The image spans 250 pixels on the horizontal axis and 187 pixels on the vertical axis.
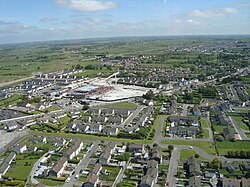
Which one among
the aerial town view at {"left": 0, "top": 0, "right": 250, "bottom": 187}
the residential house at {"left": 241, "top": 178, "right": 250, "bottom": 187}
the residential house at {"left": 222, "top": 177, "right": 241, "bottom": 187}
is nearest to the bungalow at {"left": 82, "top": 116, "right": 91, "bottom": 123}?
the aerial town view at {"left": 0, "top": 0, "right": 250, "bottom": 187}

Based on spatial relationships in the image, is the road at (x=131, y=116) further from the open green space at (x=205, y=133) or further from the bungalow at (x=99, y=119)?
the open green space at (x=205, y=133)

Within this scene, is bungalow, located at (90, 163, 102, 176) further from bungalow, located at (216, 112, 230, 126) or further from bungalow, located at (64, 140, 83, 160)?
bungalow, located at (216, 112, 230, 126)

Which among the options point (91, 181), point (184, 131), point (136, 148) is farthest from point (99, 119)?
point (91, 181)

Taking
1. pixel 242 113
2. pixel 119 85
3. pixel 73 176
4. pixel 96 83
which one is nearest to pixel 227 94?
pixel 242 113

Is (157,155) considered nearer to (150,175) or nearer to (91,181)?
(150,175)

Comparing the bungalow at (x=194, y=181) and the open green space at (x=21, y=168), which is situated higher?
the bungalow at (x=194, y=181)

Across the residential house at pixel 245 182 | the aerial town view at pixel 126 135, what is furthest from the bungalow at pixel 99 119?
the residential house at pixel 245 182
